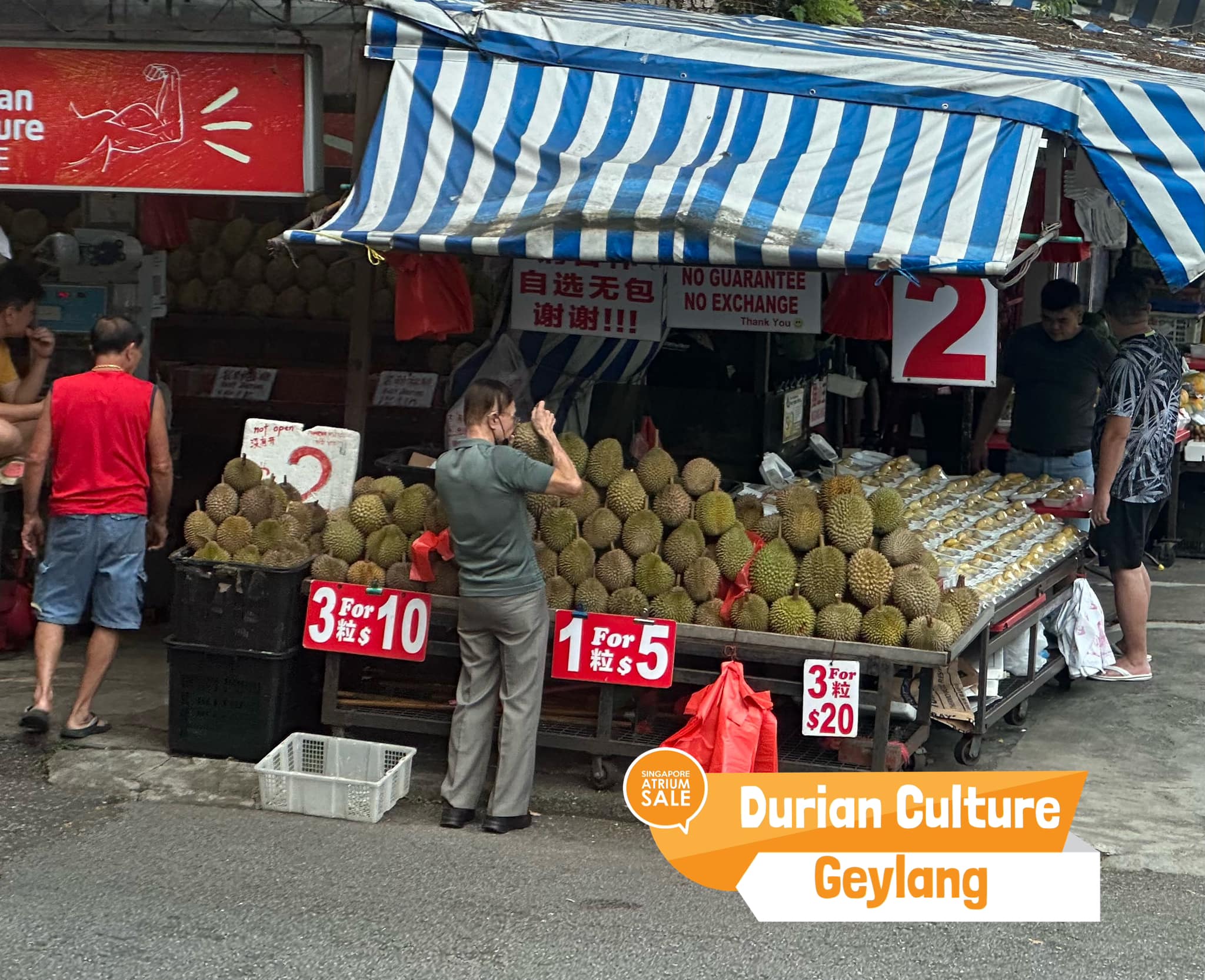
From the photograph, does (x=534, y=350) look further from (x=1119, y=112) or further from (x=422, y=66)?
(x=1119, y=112)

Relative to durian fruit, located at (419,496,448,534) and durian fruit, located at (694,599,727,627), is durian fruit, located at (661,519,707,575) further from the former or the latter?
durian fruit, located at (419,496,448,534)

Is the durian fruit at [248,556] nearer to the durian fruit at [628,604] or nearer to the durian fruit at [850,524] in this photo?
the durian fruit at [628,604]

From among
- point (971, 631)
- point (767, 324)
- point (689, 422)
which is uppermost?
point (767, 324)

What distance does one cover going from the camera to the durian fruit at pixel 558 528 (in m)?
6.42

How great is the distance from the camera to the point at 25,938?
4.83 m

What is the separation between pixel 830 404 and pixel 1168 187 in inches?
160

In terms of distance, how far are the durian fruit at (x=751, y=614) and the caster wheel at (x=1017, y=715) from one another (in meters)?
1.92

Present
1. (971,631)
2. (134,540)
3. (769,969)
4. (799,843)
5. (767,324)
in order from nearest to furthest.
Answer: (769,969), (799,843), (971,631), (134,540), (767,324)

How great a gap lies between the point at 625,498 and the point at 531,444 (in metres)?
0.48

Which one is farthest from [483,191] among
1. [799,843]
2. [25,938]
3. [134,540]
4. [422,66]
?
[25,938]

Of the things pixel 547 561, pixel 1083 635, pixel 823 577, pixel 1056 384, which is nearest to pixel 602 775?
pixel 547 561

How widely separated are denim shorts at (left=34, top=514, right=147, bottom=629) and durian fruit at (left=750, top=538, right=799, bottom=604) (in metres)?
2.81

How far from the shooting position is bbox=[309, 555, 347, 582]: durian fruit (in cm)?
652

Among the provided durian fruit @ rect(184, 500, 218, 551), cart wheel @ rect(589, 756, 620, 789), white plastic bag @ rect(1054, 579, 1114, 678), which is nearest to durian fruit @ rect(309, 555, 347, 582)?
durian fruit @ rect(184, 500, 218, 551)
